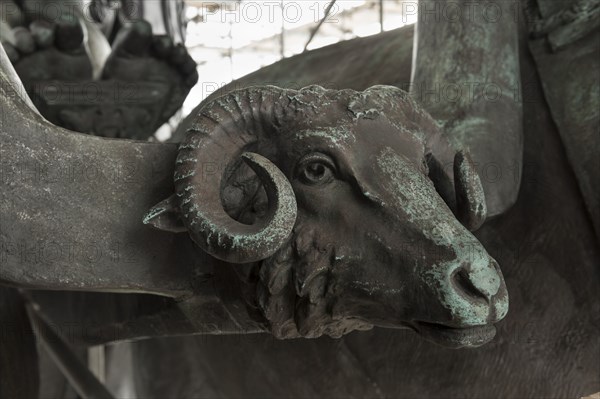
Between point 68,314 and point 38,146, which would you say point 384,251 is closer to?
point 38,146

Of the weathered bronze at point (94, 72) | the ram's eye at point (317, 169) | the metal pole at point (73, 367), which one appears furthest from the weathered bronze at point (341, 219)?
the weathered bronze at point (94, 72)

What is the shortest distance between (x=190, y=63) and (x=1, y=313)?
800 millimetres

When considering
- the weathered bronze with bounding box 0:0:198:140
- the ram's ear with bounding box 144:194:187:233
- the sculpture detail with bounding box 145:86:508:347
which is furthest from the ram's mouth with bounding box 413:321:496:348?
the weathered bronze with bounding box 0:0:198:140

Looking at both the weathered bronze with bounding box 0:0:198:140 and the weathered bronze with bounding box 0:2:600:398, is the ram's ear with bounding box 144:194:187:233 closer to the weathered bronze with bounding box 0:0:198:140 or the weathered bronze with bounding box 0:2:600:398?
the weathered bronze with bounding box 0:2:600:398

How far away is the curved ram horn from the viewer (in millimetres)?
834

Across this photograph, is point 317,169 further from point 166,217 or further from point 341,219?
point 166,217

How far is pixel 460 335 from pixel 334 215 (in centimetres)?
20

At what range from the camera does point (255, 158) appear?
0.87 m

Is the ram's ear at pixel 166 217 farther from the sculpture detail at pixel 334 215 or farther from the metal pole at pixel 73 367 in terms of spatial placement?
the metal pole at pixel 73 367

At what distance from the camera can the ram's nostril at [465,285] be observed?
83 cm

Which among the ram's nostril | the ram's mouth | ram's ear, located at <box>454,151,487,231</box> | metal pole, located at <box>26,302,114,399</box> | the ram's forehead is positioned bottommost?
metal pole, located at <box>26,302,114,399</box>

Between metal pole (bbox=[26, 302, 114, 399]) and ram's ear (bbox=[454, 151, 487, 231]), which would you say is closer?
ram's ear (bbox=[454, 151, 487, 231])

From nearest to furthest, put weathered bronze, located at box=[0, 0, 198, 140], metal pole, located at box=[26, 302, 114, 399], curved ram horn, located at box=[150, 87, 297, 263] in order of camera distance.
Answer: curved ram horn, located at box=[150, 87, 297, 263]
metal pole, located at box=[26, 302, 114, 399]
weathered bronze, located at box=[0, 0, 198, 140]

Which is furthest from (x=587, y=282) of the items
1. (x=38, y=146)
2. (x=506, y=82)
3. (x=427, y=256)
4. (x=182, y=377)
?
(x=182, y=377)
